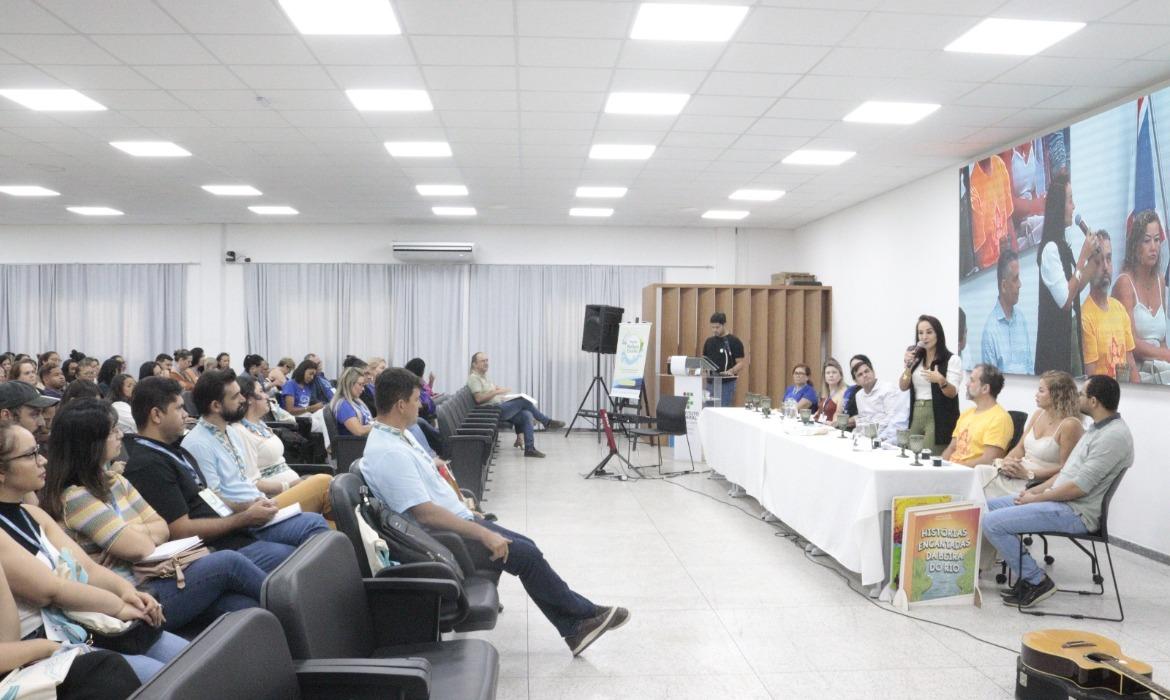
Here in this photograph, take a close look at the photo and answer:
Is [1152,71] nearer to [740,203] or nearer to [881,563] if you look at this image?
[881,563]

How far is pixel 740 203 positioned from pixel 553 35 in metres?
5.98

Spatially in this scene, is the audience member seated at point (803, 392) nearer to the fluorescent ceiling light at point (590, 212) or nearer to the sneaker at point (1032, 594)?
the fluorescent ceiling light at point (590, 212)

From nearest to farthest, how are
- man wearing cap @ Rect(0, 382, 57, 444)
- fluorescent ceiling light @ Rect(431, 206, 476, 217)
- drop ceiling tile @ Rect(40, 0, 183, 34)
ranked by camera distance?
man wearing cap @ Rect(0, 382, 57, 444) < drop ceiling tile @ Rect(40, 0, 183, 34) < fluorescent ceiling light @ Rect(431, 206, 476, 217)

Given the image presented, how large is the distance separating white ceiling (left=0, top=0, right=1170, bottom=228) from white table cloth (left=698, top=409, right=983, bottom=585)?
237 centimetres

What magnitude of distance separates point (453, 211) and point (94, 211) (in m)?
4.83

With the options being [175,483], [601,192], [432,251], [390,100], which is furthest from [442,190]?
[175,483]

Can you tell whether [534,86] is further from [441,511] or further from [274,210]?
[274,210]

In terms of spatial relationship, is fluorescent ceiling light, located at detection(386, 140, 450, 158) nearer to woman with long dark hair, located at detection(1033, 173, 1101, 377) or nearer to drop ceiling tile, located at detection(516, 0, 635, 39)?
drop ceiling tile, located at detection(516, 0, 635, 39)

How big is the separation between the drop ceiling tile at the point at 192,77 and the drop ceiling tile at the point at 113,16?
2.07 feet

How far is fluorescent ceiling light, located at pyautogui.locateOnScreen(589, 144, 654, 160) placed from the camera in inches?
283

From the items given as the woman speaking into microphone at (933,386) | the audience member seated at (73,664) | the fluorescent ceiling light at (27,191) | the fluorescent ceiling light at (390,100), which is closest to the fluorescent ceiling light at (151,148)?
the fluorescent ceiling light at (390,100)

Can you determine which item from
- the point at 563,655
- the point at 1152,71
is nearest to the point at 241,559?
the point at 563,655

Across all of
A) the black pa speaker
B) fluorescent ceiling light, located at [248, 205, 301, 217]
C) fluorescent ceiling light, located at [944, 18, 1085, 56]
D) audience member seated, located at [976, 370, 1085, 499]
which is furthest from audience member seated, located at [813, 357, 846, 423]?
fluorescent ceiling light, located at [248, 205, 301, 217]

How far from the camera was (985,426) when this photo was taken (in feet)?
16.2
